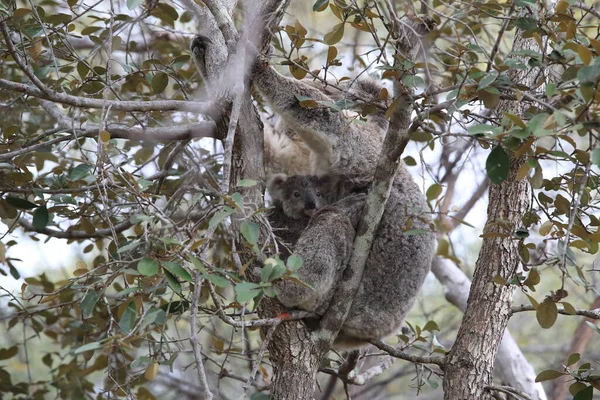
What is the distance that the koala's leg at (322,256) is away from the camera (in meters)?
3.54

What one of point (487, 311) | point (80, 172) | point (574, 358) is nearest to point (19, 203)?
point (80, 172)

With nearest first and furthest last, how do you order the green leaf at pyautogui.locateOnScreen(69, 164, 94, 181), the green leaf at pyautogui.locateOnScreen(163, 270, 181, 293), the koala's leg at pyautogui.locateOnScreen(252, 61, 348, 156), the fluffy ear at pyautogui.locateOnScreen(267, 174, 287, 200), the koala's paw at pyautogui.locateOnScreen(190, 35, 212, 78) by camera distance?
1. the green leaf at pyautogui.locateOnScreen(163, 270, 181, 293)
2. the green leaf at pyautogui.locateOnScreen(69, 164, 94, 181)
3. the koala's paw at pyautogui.locateOnScreen(190, 35, 212, 78)
4. the koala's leg at pyautogui.locateOnScreen(252, 61, 348, 156)
5. the fluffy ear at pyautogui.locateOnScreen(267, 174, 287, 200)

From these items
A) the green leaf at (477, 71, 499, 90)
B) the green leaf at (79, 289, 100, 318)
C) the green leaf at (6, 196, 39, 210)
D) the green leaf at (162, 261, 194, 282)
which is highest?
the green leaf at (477, 71, 499, 90)

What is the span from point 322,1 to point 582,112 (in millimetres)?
1228

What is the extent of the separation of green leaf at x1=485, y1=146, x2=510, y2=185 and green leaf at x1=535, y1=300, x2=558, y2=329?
0.75 meters

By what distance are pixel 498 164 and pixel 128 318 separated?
1498mm

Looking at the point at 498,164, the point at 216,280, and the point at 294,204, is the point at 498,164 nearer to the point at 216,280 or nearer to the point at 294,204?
the point at 216,280

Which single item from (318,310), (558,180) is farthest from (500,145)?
(318,310)

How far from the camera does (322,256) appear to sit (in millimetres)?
3668

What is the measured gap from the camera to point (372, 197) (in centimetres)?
348

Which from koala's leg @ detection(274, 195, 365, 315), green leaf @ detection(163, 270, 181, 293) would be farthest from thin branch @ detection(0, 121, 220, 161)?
green leaf @ detection(163, 270, 181, 293)

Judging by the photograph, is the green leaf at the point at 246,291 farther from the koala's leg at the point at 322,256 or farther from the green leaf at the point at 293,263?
the koala's leg at the point at 322,256

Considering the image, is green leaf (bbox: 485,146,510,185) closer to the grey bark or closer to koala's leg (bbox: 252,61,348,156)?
koala's leg (bbox: 252,61,348,156)

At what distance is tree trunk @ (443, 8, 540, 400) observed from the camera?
3.47 m
